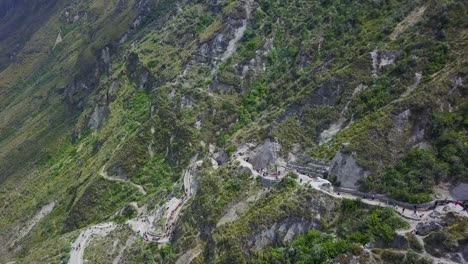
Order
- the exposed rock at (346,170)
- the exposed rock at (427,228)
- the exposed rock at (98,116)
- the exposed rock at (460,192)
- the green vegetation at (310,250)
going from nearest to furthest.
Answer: the exposed rock at (427,228)
the green vegetation at (310,250)
the exposed rock at (460,192)
the exposed rock at (346,170)
the exposed rock at (98,116)

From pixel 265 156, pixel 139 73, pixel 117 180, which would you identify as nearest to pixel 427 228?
pixel 265 156

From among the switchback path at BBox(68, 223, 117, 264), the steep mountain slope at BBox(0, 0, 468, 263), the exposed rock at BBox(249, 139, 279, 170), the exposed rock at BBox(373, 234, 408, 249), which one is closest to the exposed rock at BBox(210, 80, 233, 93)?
the steep mountain slope at BBox(0, 0, 468, 263)

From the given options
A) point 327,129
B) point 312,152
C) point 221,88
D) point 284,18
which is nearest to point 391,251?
point 312,152

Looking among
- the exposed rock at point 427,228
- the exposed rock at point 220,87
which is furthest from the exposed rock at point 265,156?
the exposed rock at point 220,87

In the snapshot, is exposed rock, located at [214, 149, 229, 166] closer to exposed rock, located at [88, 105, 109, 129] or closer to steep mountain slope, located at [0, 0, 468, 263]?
steep mountain slope, located at [0, 0, 468, 263]

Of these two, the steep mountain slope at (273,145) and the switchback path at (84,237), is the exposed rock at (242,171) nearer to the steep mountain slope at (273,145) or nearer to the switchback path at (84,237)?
the steep mountain slope at (273,145)

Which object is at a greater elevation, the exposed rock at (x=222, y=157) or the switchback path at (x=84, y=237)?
the exposed rock at (x=222, y=157)
